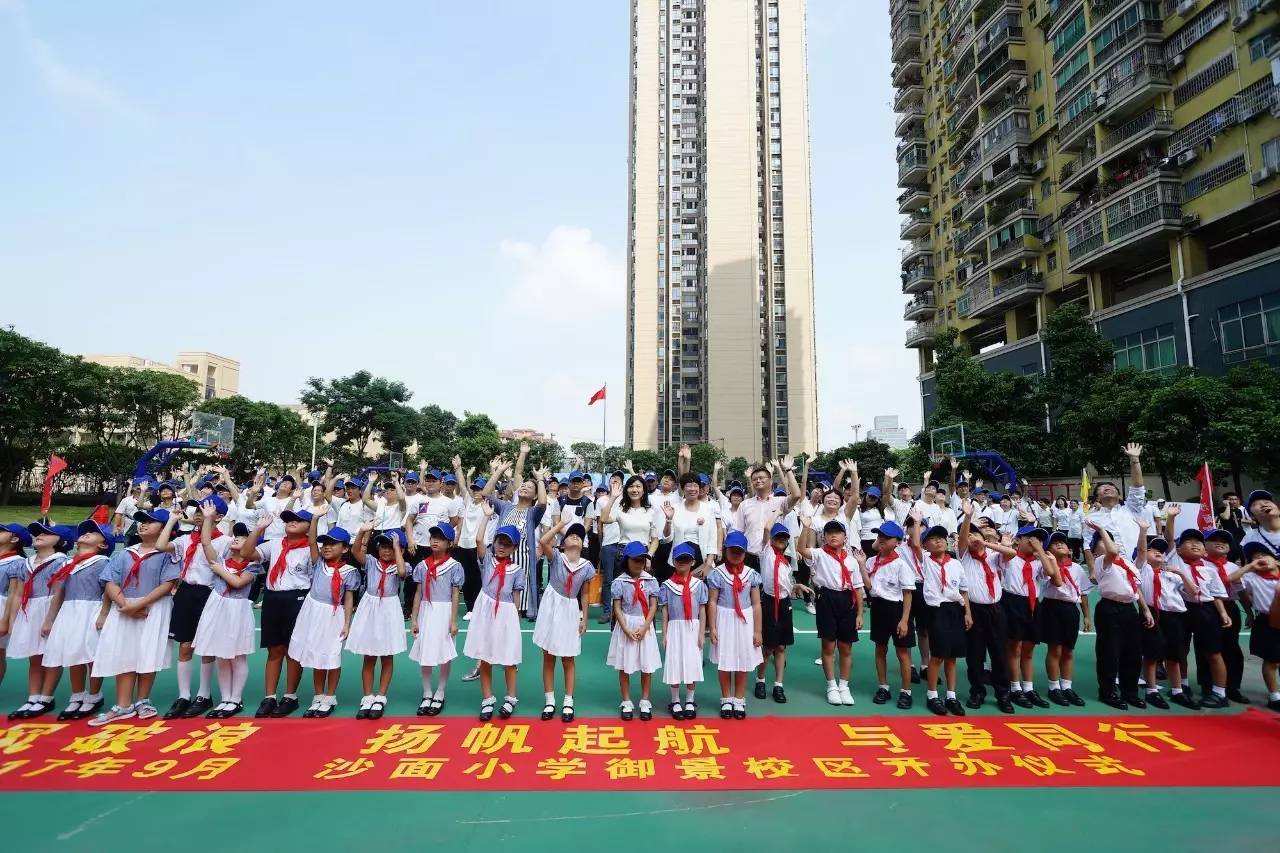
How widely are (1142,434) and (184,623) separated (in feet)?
64.2

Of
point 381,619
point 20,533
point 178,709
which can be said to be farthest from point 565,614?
point 20,533

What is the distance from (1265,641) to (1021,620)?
2.01m

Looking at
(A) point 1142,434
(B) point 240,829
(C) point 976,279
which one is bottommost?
(B) point 240,829

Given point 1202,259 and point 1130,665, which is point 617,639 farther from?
point 1202,259

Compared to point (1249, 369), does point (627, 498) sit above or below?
below

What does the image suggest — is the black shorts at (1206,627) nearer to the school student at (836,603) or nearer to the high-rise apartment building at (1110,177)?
the school student at (836,603)

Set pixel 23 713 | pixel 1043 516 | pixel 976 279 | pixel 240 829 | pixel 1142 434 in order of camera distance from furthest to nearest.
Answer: pixel 976 279, pixel 1142 434, pixel 1043 516, pixel 23 713, pixel 240 829

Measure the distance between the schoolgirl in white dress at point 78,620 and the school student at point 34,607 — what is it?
87 millimetres

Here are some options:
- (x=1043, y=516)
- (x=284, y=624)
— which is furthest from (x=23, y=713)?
(x=1043, y=516)

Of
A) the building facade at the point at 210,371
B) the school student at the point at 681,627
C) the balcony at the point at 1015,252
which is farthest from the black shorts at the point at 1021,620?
the building facade at the point at 210,371

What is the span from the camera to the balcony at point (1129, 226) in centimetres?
2250

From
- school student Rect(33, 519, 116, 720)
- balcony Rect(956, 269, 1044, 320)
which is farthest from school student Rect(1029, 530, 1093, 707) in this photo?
balcony Rect(956, 269, 1044, 320)

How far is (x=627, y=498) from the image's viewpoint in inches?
273

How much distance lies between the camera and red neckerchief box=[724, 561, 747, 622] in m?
5.46
